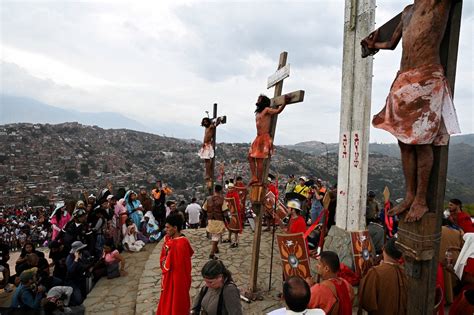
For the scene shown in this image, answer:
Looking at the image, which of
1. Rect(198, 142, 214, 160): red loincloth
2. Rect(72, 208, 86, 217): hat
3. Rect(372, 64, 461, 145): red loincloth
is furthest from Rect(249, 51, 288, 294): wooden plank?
Rect(72, 208, 86, 217): hat

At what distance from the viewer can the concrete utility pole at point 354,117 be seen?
189 inches

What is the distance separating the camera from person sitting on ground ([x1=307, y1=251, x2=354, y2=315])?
85.8 inches

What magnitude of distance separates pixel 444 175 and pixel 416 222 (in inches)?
14.7

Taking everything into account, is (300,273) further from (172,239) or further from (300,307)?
(300,307)

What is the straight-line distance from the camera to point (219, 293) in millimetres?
2498

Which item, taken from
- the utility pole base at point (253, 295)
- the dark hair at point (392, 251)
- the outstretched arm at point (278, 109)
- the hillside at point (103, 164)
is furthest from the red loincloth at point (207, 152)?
the hillside at point (103, 164)

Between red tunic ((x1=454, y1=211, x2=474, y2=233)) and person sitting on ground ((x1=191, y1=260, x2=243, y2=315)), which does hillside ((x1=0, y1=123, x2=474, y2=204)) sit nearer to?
red tunic ((x1=454, y1=211, x2=474, y2=233))

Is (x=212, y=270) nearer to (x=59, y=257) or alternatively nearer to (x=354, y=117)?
(x=354, y=117)

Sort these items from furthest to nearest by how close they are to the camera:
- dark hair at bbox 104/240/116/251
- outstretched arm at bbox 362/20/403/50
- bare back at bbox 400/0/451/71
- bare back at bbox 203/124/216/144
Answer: bare back at bbox 203/124/216/144, dark hair at bbox 104/240/116/251, outstretched arm at bbox 362/20/403/50, bare back at bbox 400/0/451/71

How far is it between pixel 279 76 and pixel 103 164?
102ft

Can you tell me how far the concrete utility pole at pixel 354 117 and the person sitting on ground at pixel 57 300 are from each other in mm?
5082

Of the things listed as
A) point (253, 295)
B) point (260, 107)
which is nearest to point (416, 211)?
point (260, 107)

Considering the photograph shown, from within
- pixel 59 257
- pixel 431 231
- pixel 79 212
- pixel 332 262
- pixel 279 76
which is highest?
pixel 279 76

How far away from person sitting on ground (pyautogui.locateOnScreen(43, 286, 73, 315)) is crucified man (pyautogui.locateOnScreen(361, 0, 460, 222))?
524 cm
